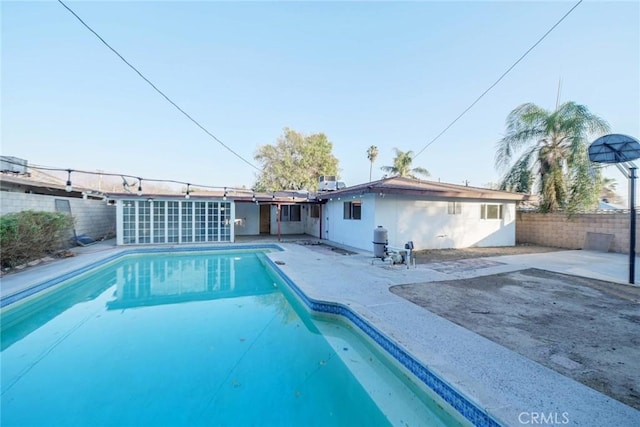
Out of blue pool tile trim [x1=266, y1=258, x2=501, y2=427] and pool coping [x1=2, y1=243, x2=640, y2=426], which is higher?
pool coping [x1=2, y1=243, x2=640, y2=426]

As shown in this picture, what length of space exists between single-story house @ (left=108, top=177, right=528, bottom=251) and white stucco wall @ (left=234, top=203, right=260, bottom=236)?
9.90 feet

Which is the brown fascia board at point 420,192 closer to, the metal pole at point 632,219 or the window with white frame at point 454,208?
the window with white frame at point 454,208

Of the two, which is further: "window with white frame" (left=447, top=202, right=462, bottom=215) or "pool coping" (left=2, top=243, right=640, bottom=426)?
"window with white frame" (left=447, top=202, right=462, bottom=215)

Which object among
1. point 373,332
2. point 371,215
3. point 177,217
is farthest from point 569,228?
point 177,217

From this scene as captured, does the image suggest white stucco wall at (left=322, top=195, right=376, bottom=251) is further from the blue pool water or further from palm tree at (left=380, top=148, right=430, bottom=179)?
palm tree at (left=380, top=148, right=430, bottom=179)

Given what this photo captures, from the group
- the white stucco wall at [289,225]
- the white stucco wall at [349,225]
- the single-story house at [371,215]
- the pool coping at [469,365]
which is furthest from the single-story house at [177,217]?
the pool coping at [469,365]

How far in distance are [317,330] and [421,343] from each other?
6.15 ft

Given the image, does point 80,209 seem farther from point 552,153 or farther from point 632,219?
point 552,153

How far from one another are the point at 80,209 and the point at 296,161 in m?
18.2

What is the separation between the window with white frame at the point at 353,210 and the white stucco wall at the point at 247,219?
23.2ft

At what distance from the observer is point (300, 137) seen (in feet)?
92.3

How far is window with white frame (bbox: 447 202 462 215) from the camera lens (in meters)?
12.1

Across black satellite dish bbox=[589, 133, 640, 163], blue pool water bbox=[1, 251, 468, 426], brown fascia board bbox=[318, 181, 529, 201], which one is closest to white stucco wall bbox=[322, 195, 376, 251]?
brown fascia board bbox=[318, 181, 529, 201]

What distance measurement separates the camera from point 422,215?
455 inches
